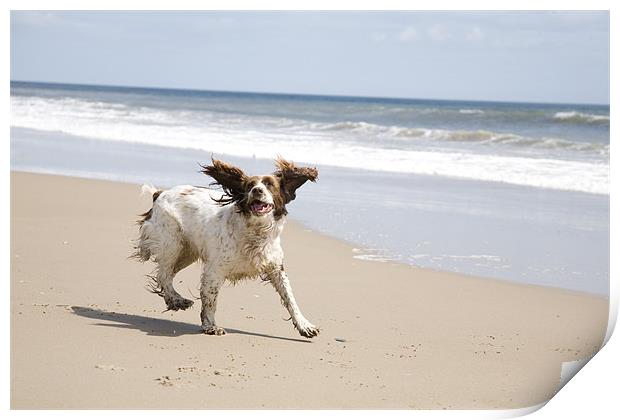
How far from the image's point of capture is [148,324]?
20.2ft

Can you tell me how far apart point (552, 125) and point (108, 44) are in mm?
16435

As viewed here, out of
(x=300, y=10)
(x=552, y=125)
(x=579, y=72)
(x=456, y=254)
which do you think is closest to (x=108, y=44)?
(x=300, y=10)

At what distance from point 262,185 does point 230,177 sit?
31 centimetres

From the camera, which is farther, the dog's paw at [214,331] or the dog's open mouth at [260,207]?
the dog's paw at [214,331]

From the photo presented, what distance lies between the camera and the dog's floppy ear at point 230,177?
590 cm

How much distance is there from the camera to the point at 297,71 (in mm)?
6777

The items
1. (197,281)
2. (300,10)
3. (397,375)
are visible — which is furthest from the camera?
(197,281)

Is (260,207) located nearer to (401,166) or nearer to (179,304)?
(179,304)

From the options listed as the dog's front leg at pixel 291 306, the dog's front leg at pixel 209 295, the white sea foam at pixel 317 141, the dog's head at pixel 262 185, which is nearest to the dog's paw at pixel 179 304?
the dog's front leg at pixel 209 295

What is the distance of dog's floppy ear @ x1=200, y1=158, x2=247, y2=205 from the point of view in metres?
5.90

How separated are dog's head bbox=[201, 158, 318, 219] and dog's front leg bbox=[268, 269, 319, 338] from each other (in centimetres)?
45

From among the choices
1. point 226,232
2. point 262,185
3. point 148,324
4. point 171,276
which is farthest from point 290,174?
point 148,324

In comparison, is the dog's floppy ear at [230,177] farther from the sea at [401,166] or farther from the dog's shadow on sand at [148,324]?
the sea at [401,166]

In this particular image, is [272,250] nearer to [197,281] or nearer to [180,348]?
[180,348]
